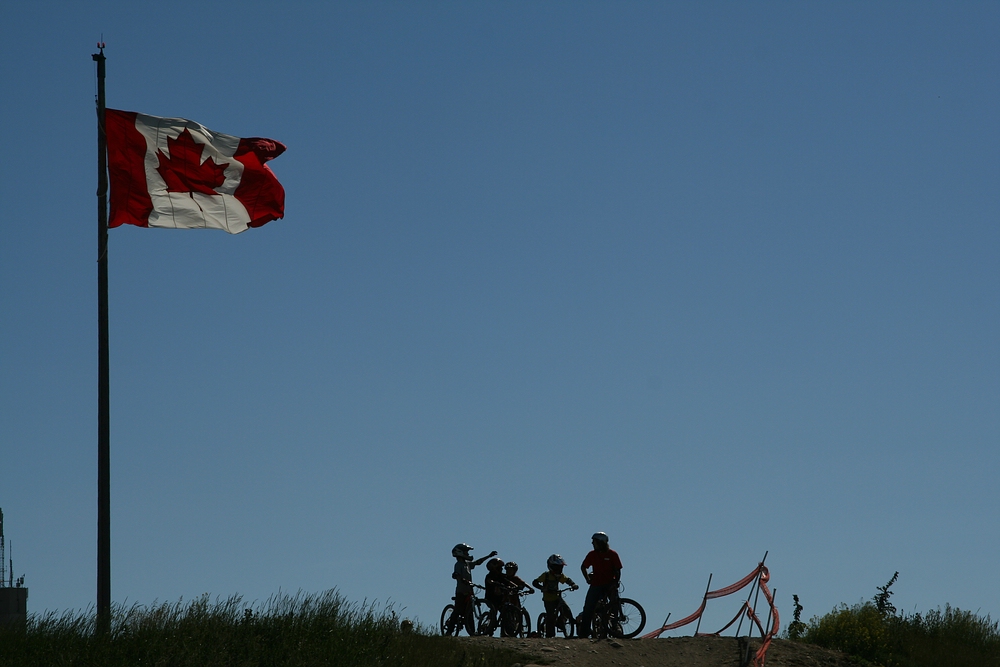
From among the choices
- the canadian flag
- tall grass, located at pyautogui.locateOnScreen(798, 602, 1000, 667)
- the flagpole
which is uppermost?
the canadian flag

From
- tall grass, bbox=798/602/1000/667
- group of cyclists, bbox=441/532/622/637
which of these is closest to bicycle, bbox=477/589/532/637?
group of cyclists, bbox=441/532/622/637

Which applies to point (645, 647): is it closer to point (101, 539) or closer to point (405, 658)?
point (405, 658)

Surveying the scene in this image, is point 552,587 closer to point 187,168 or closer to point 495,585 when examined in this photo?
point 495,585

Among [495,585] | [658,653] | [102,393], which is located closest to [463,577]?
[495,585]

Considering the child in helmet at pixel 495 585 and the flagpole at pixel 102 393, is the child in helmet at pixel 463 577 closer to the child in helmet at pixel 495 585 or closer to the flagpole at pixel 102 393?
the child in helmet at pixel 495 585

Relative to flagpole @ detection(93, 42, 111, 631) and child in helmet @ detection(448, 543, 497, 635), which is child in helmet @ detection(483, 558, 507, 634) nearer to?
child in helmet @ detection(448, 543, 497, 635)

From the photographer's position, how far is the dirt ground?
19141 mm

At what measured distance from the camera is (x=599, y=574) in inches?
814

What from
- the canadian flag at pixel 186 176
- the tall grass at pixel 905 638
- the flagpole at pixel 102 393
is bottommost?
the tall grass at pixel 905 638

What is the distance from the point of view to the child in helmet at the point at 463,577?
21.3 metres

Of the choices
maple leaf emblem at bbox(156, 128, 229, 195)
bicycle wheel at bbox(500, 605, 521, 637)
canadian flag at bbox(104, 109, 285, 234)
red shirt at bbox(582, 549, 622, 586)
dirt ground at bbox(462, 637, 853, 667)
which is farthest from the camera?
bicycle wheel at bbox(500, 605, 521, 637)

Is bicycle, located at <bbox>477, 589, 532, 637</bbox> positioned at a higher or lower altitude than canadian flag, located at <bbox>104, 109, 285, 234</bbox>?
lower

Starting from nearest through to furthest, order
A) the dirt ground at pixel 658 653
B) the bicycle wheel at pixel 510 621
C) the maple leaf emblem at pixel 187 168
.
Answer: the maple leaf emblem at pixel 187 168
the dirt ground at pixel 658 653
the bicycle wheel at pixel 510 621

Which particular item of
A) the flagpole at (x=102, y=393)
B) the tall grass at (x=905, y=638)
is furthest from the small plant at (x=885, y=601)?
the flagpole at (x=102, y=393)
